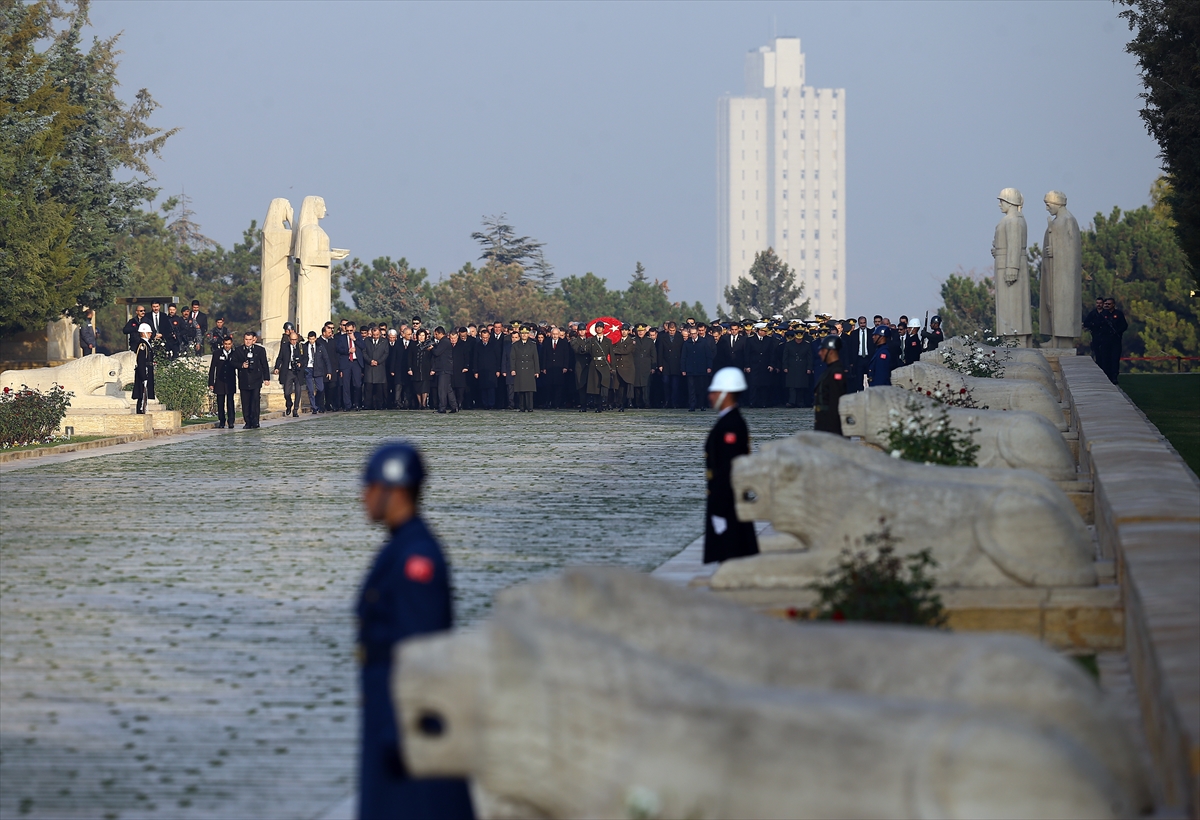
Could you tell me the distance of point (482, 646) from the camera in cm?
415

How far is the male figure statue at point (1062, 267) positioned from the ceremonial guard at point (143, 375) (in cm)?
1495

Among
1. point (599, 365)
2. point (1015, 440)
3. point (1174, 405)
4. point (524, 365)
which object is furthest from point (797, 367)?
point (1015, 440)

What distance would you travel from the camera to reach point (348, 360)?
32.4 meters

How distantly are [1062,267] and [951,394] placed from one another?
38.8ft

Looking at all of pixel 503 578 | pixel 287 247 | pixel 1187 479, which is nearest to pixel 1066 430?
pixel 1187 479

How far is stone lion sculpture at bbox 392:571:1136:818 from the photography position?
405 centimetres

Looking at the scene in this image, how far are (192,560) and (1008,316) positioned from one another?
57.6 feet

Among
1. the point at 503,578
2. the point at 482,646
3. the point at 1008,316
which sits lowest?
the point at 503,578

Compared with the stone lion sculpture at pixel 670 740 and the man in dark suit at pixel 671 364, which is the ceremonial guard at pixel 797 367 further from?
the stone lion sculpture at pixel 670 740

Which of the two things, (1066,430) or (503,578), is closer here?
(503,578)

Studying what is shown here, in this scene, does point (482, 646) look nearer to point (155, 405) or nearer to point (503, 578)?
point (503, 578)

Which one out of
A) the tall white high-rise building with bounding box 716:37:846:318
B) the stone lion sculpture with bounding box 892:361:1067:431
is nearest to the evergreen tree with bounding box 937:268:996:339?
the stone lion sculpture with bounding box 892:361:1067:431

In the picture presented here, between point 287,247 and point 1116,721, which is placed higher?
point 287,247

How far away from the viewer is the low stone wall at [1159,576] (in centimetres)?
486
